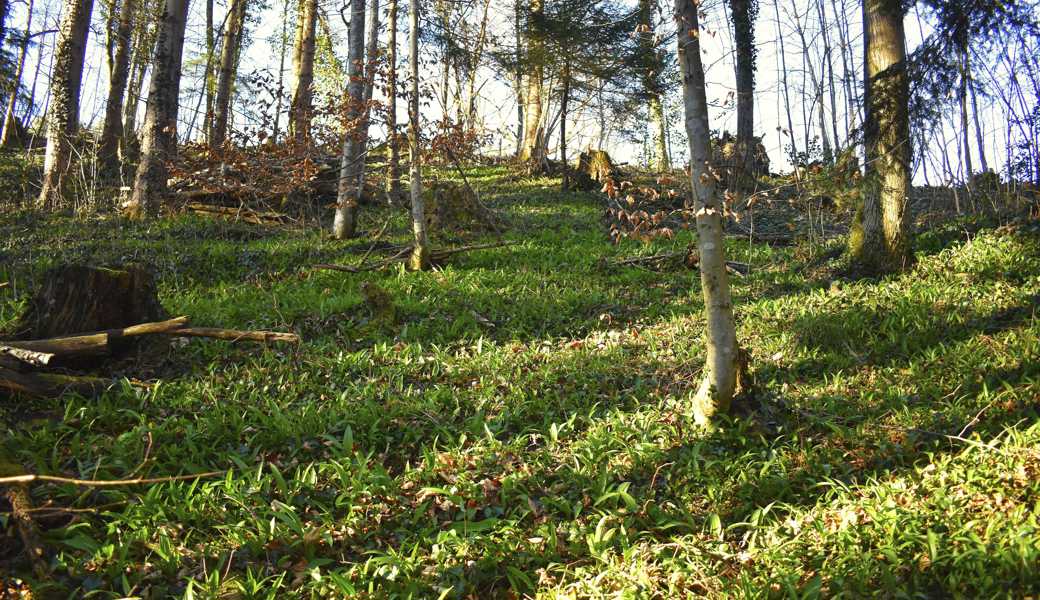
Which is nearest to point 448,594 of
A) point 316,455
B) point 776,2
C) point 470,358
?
point 316,455

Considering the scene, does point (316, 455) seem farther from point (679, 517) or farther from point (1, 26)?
point (1, 26)

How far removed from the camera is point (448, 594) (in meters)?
3.03

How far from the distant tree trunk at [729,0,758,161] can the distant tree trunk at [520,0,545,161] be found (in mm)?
6756

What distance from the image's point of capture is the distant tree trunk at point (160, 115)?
10.3 metres

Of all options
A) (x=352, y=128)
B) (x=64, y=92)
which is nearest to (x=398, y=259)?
(x=352, y=128)

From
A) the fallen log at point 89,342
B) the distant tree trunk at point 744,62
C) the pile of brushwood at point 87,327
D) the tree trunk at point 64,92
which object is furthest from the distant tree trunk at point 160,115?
the distant tree trunk at point 744,62

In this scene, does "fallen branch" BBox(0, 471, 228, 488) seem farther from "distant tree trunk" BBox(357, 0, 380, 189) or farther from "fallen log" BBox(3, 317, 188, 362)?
"distant tree trunk" BBox(357, 0, 380, 189)

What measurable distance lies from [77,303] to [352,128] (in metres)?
4.26

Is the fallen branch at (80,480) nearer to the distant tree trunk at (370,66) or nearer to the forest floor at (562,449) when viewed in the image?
the forest floor at (562,449)

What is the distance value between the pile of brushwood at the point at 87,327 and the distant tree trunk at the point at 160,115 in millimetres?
5623

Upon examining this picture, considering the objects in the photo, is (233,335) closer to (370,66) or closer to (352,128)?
(352,128)

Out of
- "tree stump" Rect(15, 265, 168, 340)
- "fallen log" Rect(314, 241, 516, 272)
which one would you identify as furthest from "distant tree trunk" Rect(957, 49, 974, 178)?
"tree stump" Rect(15, 265, 168, 340)

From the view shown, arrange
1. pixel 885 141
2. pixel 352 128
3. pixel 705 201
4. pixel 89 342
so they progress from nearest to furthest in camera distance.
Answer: pixel 705 201 < pixel 89 342 < pixel 885 141 < pixel 352 128

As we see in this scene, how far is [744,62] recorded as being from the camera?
13500 mm
